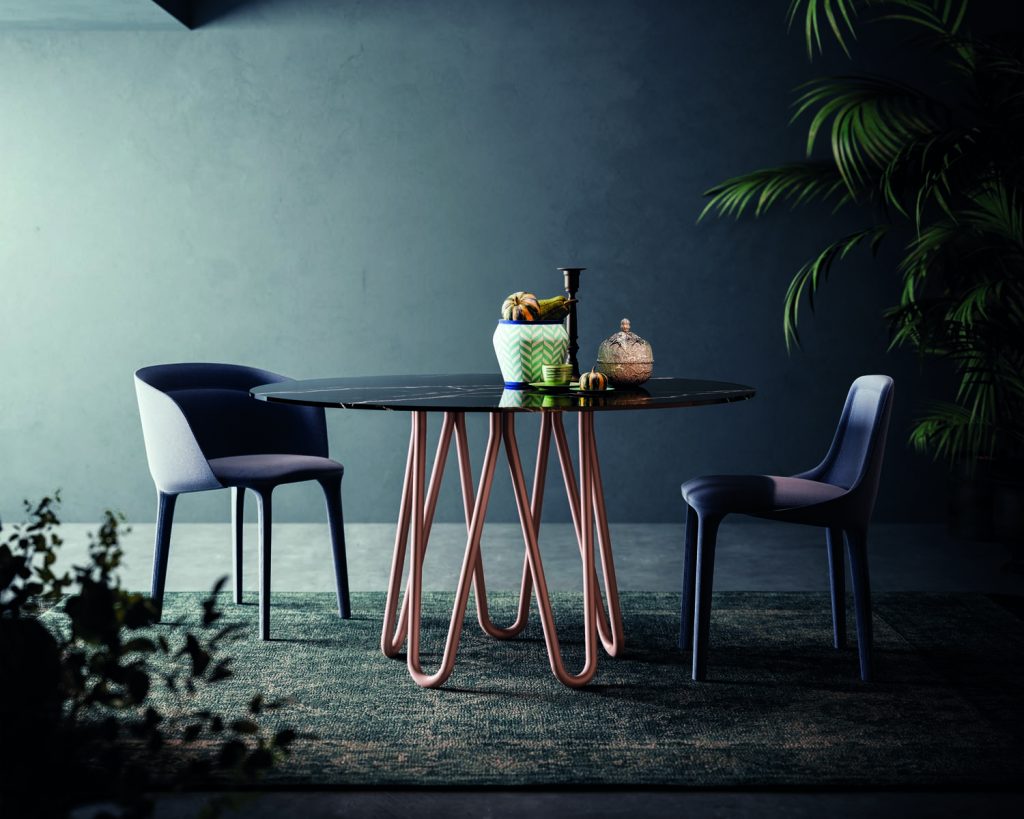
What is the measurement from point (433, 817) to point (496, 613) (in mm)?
1331

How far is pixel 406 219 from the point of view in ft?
14.9

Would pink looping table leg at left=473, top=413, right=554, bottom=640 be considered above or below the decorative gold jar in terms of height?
below

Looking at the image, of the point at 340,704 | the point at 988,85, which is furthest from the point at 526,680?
the point at 988,85

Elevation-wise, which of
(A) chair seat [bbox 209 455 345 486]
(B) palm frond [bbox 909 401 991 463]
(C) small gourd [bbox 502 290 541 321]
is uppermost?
(C) small gourd [bbox 502 290 541 321]

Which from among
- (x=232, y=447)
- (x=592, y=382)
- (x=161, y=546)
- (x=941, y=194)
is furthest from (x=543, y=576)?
(x=941, y=194)

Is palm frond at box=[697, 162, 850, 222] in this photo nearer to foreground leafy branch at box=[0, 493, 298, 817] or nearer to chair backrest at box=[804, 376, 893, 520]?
chair backrest at box=[804, 376, 893, 520]

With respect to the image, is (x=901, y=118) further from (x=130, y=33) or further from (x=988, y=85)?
(x=130, y=33)

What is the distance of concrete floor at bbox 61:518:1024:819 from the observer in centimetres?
190

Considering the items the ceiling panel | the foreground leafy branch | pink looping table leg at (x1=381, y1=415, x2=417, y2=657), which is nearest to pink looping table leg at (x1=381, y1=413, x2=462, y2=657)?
pink looping table leg at (x1=381, y1=415, x2=417, y2=657)

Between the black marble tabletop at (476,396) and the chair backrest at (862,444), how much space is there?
12.0 inches

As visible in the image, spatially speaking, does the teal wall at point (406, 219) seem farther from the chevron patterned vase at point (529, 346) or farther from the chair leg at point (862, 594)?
the chair leg at point (862, 594)

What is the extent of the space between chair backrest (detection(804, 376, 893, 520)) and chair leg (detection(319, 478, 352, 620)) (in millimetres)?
1353

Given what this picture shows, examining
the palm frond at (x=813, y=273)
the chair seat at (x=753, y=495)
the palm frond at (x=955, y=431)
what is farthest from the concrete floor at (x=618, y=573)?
the palm frond at (x=813, y=273)

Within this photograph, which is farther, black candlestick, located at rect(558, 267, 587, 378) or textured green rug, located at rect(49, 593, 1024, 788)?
black candlestick, located at rect(558, 267, 587, 378)
